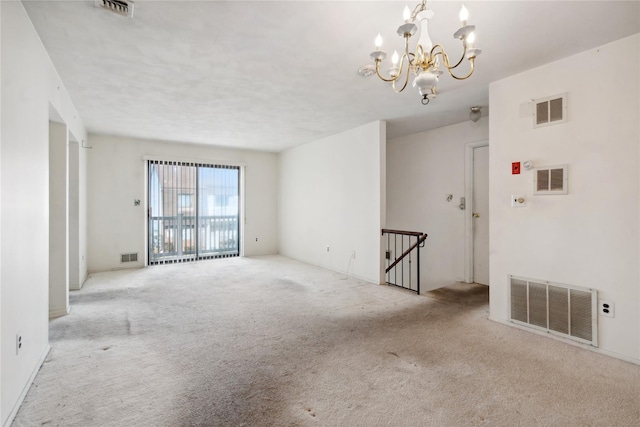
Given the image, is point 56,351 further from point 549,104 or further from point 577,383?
point 549,104

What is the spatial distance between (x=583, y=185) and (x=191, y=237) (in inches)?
260

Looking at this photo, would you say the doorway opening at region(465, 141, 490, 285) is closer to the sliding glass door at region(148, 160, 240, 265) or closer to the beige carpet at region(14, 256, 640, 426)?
the beige carpet at region(14, 256, 640, 426)

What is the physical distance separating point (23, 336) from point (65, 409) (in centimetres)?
59

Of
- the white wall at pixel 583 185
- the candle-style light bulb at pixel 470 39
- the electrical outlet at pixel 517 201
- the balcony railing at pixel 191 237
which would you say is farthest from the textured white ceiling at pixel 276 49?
the balcony railing at pixel 191 237

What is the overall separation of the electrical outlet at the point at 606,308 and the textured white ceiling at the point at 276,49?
214cm

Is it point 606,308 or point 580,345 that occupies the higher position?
point 606,308

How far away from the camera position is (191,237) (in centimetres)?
672

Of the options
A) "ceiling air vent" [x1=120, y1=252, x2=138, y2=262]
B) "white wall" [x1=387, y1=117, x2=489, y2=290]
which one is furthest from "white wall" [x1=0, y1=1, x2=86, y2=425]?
"white wall" [x1=387, y1=117, x2=489, y2=290]

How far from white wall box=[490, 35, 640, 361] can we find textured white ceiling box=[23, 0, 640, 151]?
223 mm

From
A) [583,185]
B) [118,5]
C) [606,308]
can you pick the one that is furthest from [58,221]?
[606,308]

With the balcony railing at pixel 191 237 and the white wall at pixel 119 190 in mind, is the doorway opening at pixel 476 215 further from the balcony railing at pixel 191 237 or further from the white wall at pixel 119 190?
the white wall at pixel 119 190

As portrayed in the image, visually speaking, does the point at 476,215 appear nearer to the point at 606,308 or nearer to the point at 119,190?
the point at 606,308

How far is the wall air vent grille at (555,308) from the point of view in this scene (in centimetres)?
263

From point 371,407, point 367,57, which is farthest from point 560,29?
point 371,407
